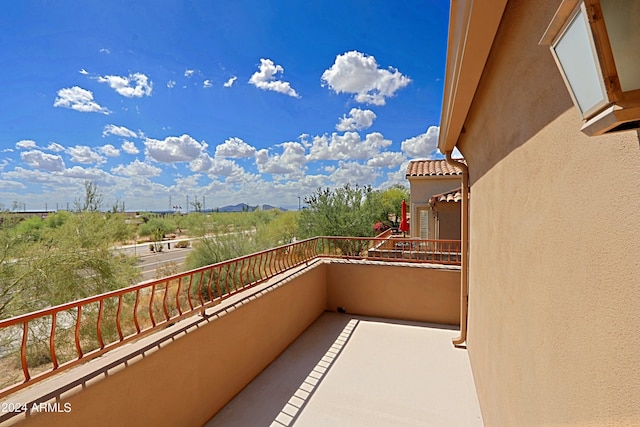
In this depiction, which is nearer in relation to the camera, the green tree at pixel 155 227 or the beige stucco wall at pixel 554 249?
the beige stucco wall at pixel 554 249

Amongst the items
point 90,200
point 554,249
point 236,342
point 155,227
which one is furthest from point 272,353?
point 155,227

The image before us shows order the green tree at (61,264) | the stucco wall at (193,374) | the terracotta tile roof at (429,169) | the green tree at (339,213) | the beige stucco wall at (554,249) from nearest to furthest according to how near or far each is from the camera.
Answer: the beige stucco wall at (554,249) → the stucco wall at (193,374) → the green tree at (61,264) → the green tree at (339,213) → the terracotta tile roof at (429,169)

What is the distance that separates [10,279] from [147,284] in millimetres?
6011

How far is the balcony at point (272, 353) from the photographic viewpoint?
2.13 metres

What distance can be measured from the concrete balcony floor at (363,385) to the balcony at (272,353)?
2cm

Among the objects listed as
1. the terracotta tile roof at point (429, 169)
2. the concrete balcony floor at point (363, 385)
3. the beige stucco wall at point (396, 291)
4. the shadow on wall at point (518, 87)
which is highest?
the terracotta tile roof at point (429, 169)

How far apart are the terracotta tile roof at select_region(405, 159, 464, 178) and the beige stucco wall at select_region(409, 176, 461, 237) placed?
213 millimetres

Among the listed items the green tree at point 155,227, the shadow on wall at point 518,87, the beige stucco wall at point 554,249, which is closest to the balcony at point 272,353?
the beige stucco wall at point 554,249

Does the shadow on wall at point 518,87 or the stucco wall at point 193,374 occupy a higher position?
the shadow on wall at point 518,87

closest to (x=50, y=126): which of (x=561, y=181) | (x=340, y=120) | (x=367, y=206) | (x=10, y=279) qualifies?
(x=10, y=279)

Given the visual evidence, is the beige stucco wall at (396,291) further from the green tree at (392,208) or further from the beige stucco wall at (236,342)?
the green tree at (392,208)

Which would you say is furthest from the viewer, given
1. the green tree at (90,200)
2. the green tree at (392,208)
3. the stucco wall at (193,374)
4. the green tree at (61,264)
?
the green tree at (392,208)

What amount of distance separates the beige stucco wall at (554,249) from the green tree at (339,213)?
8426mm

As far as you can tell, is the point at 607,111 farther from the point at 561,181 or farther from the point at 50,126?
the point at 50,126
